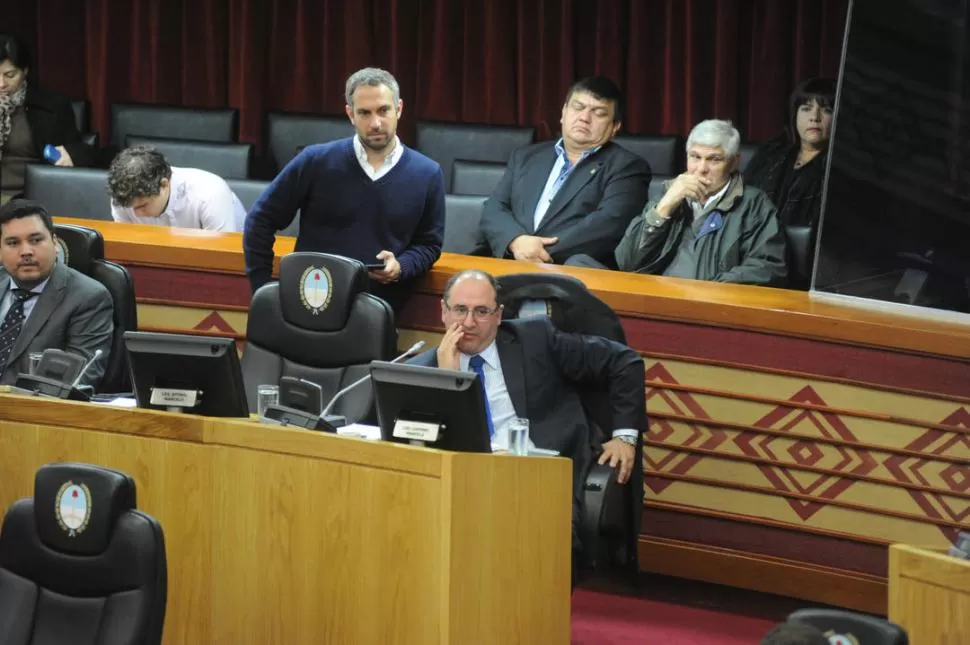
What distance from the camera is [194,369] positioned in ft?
12.3

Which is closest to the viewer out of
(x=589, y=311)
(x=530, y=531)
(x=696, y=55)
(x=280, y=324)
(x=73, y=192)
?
(x=530, y=531)

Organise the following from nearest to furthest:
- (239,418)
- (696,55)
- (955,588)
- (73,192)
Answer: (955,588) → (239,418) → (73,192) → (696,55)

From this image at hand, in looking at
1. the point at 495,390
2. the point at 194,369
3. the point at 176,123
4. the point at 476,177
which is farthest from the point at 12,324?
the point at 176,123

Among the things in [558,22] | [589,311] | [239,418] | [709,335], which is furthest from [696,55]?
[239,418]

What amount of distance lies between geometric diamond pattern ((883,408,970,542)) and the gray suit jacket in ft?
7.07

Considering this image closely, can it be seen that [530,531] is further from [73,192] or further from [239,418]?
[73,192]

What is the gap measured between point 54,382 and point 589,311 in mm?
1282

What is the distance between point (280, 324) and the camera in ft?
15.0

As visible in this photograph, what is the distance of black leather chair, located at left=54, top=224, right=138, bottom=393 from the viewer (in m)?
4.75

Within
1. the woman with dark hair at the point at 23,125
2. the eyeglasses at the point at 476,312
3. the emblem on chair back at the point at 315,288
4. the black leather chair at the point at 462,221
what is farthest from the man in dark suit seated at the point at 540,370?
the woman with dark hair at the point at 23,125

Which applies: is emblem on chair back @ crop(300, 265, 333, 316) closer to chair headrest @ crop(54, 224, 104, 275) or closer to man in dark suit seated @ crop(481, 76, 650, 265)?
chair headrest @ crop(54, 224, 104, 275)

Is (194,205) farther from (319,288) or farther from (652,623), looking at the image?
(652,623)

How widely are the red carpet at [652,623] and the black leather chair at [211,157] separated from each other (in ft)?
8.53

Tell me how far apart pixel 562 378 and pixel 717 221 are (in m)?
1.07
